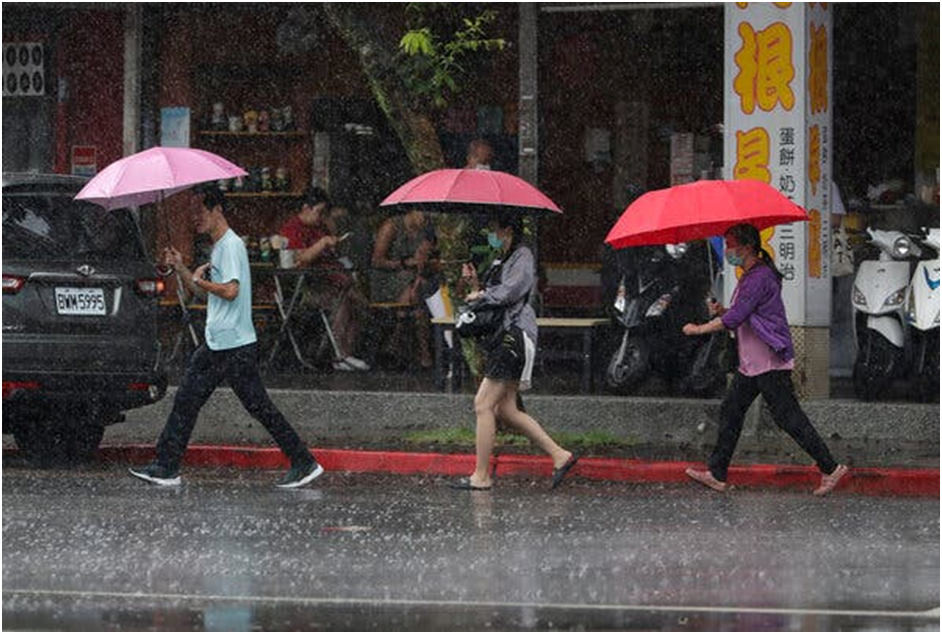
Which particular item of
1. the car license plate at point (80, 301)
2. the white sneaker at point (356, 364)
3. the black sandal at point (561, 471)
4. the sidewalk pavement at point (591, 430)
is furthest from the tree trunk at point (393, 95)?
the white sneaker at point (356, 364)

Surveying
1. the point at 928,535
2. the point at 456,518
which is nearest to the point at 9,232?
→ the point at 456,518

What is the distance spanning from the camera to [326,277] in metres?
21.0

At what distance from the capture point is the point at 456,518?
13.3 m

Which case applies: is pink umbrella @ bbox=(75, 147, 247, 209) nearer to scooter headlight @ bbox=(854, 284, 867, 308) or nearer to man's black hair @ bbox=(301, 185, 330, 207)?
scooter headlight @ bbox=(854, 284, 867, 308)

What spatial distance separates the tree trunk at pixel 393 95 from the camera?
687 inches

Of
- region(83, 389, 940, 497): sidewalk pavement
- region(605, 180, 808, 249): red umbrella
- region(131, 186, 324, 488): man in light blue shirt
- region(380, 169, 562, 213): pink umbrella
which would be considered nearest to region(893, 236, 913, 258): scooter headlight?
region(83, 389, 940, 497): sidewalk pavement

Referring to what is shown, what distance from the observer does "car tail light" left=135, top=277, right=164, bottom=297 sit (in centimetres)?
1586

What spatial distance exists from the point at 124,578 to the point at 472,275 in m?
5.12

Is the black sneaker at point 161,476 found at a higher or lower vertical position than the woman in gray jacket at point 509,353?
lower

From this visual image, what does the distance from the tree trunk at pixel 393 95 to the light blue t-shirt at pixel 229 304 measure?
276 centimetres

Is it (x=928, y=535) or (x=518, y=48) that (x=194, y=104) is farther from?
(x=928, y=535)

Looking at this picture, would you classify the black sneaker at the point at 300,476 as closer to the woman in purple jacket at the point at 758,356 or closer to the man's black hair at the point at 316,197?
the woman in purple jacket at the point at 758,356

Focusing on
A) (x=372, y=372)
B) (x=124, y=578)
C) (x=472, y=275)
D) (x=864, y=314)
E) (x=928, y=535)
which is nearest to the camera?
(x=124, y=578)

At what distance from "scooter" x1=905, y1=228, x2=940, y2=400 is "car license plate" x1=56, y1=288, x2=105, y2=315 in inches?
231
